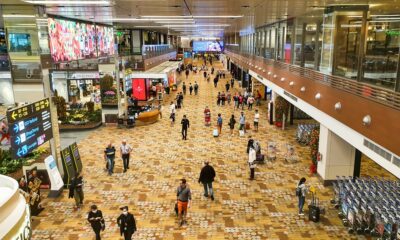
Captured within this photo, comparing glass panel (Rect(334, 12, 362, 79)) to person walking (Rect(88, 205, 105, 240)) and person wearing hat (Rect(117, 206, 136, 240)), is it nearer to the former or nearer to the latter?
person wearing hat (Rect(117, 206, 136, 240))

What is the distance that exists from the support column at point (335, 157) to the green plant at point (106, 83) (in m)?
14.3

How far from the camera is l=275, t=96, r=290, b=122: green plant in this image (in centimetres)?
2225

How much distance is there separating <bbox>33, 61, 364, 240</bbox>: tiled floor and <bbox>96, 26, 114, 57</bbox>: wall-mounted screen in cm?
1572

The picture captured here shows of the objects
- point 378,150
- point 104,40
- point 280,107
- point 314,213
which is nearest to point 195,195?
point 314,213

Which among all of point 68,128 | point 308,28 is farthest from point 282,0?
point 68,128

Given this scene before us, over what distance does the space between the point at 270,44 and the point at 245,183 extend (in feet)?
46.7

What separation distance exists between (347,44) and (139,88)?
23.0 meters

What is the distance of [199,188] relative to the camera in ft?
43.0

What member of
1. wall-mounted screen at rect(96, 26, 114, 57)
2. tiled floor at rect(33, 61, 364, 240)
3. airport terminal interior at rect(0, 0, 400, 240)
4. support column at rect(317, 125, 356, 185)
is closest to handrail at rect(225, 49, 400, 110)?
airport terminal interior at rect(0, 0, 400, 240)

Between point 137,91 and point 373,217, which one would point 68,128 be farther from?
point 373,217

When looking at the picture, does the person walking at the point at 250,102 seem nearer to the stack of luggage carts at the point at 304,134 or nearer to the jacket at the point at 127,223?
the stack of luggage carts at the point at 304,134

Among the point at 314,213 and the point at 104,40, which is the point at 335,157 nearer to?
the point at 314,213

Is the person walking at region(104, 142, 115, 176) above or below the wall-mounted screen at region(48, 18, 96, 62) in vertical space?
below

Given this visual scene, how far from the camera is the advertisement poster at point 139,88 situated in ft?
105
